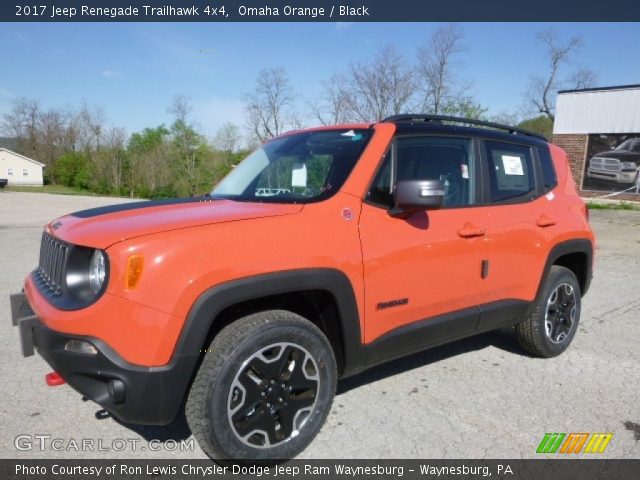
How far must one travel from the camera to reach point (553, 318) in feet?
13.7

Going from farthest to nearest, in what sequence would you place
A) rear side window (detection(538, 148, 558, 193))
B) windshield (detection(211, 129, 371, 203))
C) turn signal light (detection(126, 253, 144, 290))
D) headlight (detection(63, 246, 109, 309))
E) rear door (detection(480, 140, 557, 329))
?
rear side window (detection(538, 148, 558, 193)) → rear door (detection(480, 140, 557, 329)) → windshield (detection(211, 129, 371, 203)) → headlight (detection(63, 246, 109, 309)) → turn signal light (detection(126, 253, 144, 290))

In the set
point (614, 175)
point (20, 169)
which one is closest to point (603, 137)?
point (614, 175)

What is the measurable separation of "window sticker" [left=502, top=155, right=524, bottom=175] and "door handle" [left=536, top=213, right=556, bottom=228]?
15.7 inches

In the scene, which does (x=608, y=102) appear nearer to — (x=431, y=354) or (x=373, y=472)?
(x=431, y=354)

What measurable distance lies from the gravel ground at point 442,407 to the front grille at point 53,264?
93 centimetres

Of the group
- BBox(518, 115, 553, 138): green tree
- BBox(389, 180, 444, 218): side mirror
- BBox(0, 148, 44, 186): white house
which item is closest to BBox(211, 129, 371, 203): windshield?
BBox(389, 180, 444, 218): side mirror

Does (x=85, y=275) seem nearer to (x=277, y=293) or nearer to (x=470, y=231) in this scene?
(x=277, y=293)

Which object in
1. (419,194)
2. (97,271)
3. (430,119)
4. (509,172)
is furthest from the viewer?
(509,172)

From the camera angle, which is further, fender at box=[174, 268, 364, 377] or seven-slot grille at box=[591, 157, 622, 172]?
seven-slot grille at box=[591, 157, 622, 172]

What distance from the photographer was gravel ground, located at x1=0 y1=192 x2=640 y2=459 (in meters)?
2.80

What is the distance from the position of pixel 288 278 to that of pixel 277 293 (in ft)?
0.32

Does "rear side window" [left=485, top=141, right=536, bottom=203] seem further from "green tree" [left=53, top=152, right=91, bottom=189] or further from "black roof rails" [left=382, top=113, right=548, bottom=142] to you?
"green tree" [left=53, top=152, right=91, bottom=189]

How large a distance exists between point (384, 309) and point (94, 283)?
159 centimetres

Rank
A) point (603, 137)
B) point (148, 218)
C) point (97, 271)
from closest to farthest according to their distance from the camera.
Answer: point (97, 271) → point (148, 218) → point (603, 137)
